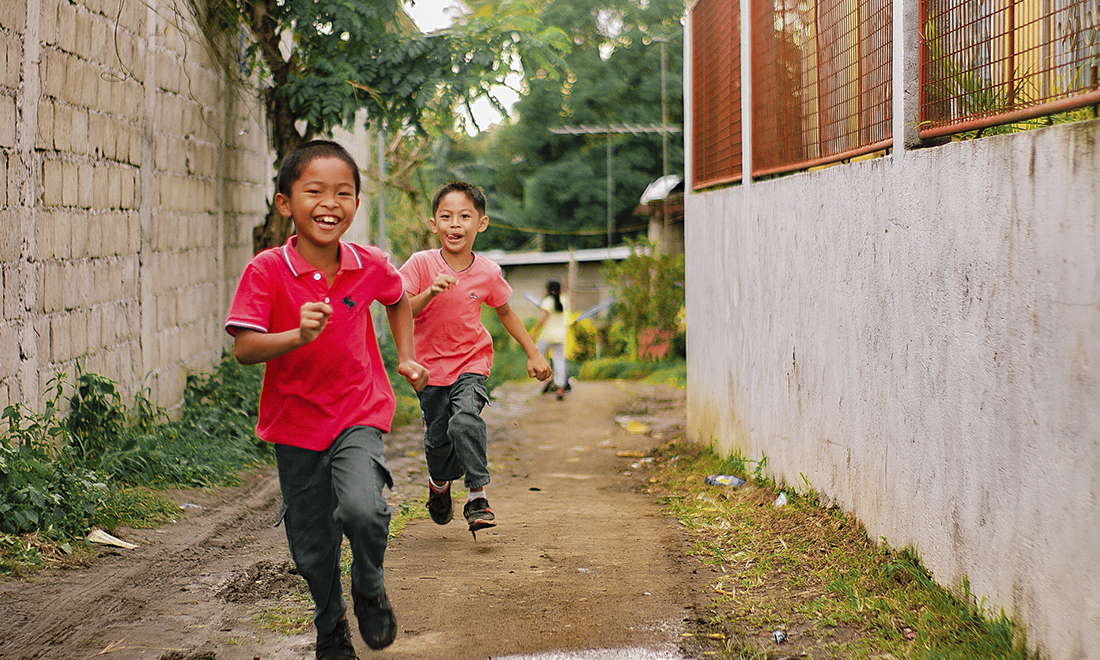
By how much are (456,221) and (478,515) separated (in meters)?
1.53

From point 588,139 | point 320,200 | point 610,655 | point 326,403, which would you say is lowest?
point 610,655

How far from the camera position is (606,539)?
204 inches

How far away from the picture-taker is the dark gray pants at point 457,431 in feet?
17.0

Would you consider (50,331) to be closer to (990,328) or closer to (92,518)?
(92,518)

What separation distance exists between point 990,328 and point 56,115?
4.98 metres

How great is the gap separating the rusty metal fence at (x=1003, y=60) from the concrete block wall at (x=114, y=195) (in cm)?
440

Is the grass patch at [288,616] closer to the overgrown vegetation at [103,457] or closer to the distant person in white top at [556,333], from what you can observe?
the overgrown vegetation at [103,457]

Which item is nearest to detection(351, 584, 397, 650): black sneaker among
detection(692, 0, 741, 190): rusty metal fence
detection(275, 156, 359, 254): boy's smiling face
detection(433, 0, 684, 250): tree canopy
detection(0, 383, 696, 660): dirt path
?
detection(0, 383, 696, 660): dirt path

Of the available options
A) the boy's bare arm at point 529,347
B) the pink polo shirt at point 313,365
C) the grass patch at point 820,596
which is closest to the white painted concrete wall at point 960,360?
the grass patch at point 820,596

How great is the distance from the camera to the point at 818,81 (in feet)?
18.5

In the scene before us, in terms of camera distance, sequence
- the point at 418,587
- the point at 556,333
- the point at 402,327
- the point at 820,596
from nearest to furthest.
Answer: the point at 402,327, the point at 820,596, the point at 418,587, the point at 556,333

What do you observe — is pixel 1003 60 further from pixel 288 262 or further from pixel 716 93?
pixel 716 93

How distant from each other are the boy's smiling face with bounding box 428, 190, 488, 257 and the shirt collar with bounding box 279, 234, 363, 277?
1.90 m

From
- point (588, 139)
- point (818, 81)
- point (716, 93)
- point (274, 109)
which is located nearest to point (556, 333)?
point (274, 109)
